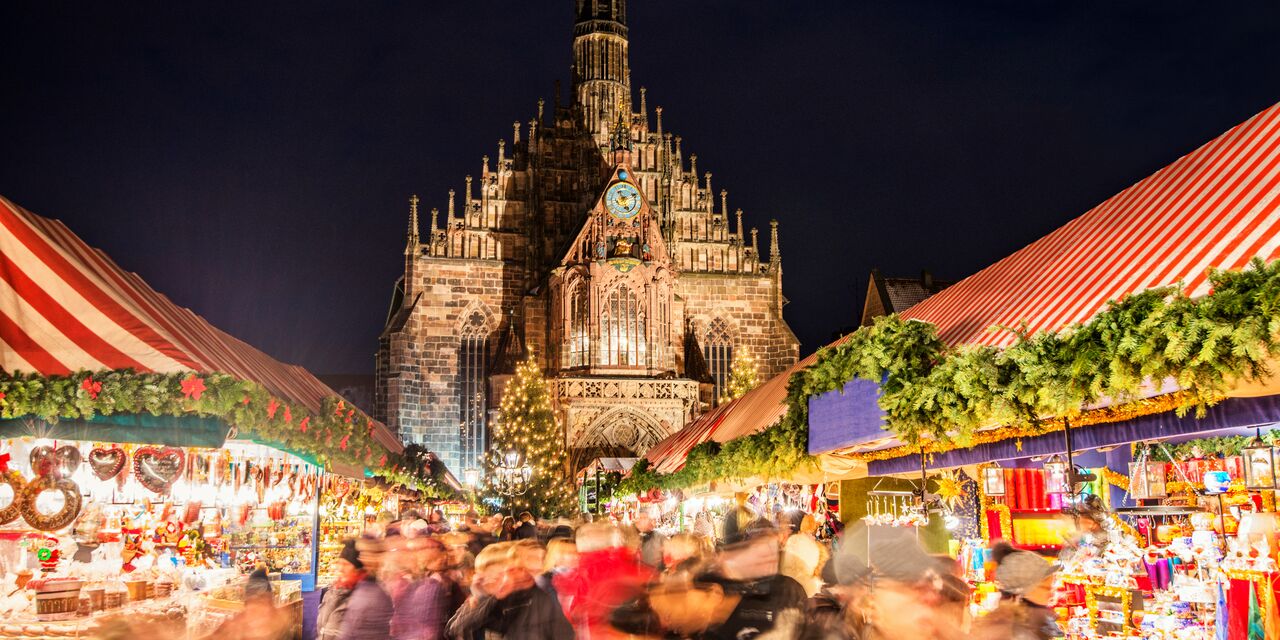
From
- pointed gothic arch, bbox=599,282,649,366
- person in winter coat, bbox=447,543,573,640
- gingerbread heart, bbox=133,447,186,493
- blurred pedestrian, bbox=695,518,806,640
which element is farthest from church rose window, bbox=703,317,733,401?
blurred pedestrian, bbox=695,518,806,640

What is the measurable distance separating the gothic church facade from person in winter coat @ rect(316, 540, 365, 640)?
2700 cm

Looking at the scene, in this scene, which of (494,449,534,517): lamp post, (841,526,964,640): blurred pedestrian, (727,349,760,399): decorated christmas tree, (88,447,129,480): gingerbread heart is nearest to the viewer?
(841,526,964,640): blurred pedestrian

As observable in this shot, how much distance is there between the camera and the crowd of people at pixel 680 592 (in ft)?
11.5

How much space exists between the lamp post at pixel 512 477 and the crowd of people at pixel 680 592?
774 inches

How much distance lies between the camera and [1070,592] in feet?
23.7

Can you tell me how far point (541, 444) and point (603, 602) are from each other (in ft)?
93.0

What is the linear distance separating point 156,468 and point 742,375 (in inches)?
1183

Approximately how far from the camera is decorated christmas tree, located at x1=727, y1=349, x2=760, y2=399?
36.4 m

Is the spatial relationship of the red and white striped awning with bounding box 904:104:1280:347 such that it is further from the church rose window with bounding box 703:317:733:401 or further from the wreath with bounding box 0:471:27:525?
the church rose window with bounding box 703:317:733:401

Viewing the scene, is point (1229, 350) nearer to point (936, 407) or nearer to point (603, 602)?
point (936, 407)

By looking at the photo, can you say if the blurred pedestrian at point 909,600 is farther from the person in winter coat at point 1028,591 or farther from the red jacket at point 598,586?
the red jacket at point 598,586

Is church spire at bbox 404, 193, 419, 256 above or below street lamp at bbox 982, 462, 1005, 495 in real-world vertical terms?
above

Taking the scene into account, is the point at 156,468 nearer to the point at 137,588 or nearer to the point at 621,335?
the point at 137,588

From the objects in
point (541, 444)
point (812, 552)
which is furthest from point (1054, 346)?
point (541, 444)
